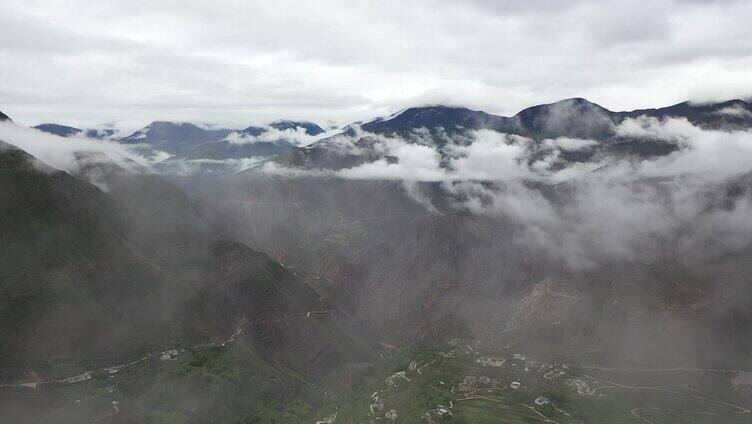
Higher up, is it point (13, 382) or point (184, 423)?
point (13, 382)

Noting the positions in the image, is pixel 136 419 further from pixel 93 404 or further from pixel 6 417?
pixel 6 417

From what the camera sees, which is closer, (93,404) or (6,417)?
(6,417)

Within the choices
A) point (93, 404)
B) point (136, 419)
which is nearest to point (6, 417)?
point (93, 404)

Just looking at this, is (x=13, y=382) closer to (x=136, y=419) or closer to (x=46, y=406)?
(x=46, y=406)

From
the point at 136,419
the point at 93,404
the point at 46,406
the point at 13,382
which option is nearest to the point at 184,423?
the point at 136,419

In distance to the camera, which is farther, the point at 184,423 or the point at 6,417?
the point at 184,423

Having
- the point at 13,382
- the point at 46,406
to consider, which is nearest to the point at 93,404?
the point at 46,406
